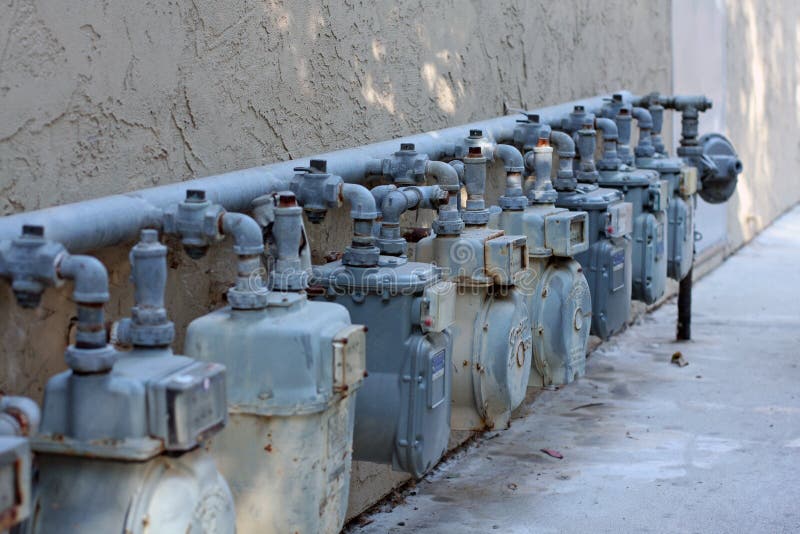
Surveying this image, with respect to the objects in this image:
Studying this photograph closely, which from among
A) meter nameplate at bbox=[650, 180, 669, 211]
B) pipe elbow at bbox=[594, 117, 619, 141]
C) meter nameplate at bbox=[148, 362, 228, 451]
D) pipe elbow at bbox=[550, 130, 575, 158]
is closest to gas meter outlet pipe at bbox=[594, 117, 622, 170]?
pipe elbow at bbox=[594, 117, 619, 141]

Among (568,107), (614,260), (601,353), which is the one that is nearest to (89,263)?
(614,260)

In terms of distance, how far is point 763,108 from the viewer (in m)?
8.72

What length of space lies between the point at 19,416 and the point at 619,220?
213 cm

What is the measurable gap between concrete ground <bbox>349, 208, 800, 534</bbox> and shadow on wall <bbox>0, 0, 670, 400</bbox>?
79cm

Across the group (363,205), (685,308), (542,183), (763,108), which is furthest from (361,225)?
(763,108)

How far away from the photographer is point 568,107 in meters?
3.88

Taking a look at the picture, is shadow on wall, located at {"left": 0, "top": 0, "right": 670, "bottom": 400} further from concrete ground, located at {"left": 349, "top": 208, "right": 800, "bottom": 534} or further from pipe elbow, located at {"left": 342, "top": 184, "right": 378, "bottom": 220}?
concrete ground, located at {"left": 349, "top": 208, "right": 800, "bottom": 534}

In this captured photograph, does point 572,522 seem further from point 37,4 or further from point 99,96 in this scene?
point 37,4

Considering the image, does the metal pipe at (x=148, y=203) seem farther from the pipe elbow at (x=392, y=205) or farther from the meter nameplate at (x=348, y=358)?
the meter nameplate at (x=348, y=358)

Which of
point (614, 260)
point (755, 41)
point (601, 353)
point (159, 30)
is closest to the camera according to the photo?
point (159, 30)

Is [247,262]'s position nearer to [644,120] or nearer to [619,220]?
[619,220]

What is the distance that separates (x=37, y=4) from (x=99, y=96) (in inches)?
7.4

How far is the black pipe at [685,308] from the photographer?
4883 millimetres

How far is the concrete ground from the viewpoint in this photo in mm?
2928
